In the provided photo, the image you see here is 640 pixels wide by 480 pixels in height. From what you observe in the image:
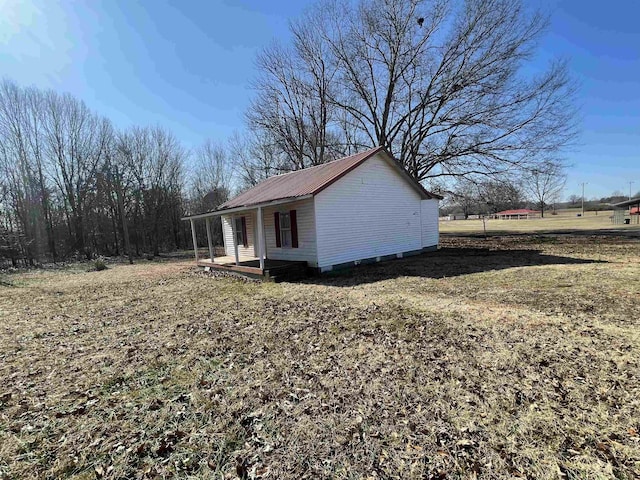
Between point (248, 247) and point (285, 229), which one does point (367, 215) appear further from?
point (248, 247)

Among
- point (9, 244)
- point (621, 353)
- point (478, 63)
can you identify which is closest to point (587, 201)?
point (478, 63)

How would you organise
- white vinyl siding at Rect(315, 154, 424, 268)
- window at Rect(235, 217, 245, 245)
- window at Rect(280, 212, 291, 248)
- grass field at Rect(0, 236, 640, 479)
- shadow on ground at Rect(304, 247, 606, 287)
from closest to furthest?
1. grass field at Rect(0, 236, 640, 479)
2. shadow on ground at Rect(304, 247, 606, 287)
3. white vinyl siding at Rect(315, 154, 424, 268)
4. window at Rect(280, 212, 291, 248)
5. window at Rect(235, 217, 245, 245)

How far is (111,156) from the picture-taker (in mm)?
25141

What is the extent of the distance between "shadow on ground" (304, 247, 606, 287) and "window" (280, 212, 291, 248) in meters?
2.41

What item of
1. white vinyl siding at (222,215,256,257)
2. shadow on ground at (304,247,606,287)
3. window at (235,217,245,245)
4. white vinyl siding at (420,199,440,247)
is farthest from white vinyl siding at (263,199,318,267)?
white vinyl siding at (420,199,440,247)

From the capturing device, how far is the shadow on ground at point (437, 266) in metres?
9.80

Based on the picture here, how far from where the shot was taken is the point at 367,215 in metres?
12.3

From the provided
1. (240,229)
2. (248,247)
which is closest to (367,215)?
(248,247)

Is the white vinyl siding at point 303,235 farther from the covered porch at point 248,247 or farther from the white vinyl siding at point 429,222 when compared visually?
the white vinyl siding at point 429,222

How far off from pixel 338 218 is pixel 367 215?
1639 millimetres

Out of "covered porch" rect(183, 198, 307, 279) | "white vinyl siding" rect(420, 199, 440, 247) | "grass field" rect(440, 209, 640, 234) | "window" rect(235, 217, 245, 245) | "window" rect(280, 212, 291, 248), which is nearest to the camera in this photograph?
"covered porch" rect(183, 198, 307, 279)

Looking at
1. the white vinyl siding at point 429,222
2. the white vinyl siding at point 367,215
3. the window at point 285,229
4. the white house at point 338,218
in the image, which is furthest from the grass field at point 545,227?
the window at point 285,229

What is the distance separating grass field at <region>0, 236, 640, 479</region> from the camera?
7.95 feet

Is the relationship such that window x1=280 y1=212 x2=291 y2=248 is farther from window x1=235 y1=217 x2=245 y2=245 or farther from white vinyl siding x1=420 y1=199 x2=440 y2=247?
white vinyl siding x1=420 y1=199 x2=440 y2=247
